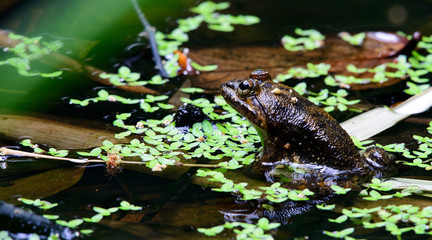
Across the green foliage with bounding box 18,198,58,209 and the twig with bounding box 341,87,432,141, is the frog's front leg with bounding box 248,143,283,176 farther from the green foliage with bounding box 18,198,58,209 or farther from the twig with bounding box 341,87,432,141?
the green foliage with bounding box 18,198,58,209

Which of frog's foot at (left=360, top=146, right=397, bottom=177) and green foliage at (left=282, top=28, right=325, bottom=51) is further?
green foliage at (left=282, top=28, right=325, bottom=51)

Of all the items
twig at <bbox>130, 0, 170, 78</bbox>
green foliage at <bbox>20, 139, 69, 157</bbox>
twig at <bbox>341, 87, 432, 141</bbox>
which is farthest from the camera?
twig at <bbox>130, 0, 170, 78</bbox>

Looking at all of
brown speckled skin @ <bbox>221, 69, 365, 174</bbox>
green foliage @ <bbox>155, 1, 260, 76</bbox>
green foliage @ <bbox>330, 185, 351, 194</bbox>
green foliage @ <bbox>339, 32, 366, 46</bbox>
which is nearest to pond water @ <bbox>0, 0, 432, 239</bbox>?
green foliage @ <bbox>330, 185, 351, 194</bbox>

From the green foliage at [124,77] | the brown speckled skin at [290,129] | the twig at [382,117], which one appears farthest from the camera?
the green foliage at [124,77]

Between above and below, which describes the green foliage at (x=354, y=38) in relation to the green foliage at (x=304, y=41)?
below

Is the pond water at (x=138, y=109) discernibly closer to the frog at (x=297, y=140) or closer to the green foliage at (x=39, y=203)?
the green foliage at (x=39, y=203)

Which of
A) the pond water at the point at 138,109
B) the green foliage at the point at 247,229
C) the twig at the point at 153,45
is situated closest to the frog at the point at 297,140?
the pond water at the point at 138,109

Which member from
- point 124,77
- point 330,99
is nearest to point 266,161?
point 330,99

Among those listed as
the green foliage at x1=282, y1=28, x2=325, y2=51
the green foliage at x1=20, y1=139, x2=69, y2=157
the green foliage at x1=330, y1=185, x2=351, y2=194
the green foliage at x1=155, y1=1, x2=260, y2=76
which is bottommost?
the green foliage at x1=330, y1=185, x2=351, y2=194

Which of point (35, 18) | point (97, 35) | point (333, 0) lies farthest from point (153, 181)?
point (333, 0)
